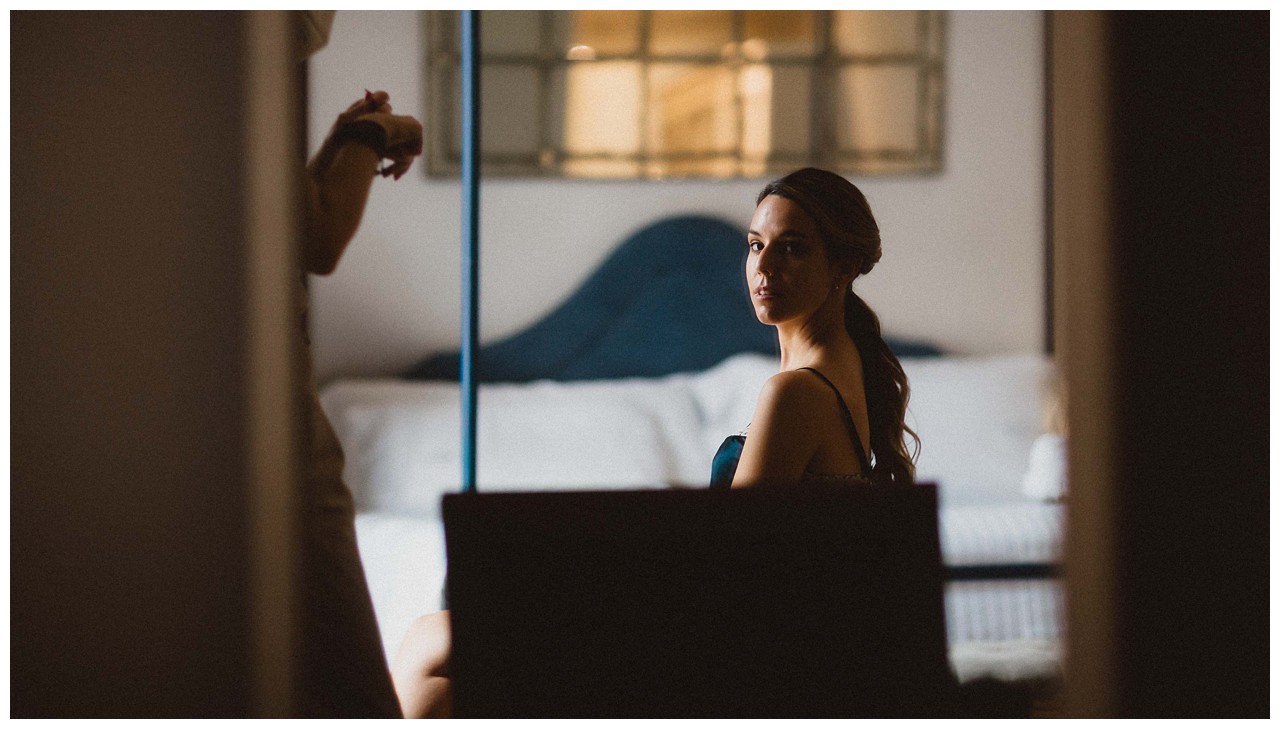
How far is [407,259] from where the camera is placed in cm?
157

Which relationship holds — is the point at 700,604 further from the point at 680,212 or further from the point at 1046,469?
the point at 680,212

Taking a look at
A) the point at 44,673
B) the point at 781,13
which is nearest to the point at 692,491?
the point at 44,673

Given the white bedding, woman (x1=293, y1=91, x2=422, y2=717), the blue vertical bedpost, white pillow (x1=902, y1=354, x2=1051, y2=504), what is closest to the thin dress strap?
the blue vertical bedpost

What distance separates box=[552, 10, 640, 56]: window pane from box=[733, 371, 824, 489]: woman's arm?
131cm

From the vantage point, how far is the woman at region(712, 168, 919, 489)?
0.59 m

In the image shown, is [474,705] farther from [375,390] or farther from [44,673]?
[375,390]

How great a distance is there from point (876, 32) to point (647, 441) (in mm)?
942

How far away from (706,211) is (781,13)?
45cm

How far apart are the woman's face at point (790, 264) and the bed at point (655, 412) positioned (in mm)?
599

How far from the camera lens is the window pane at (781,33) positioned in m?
1.71

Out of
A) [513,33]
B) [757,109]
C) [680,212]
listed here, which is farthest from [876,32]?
[513,33]

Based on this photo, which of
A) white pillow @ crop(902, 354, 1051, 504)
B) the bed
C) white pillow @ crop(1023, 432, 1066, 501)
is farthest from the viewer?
white pillow @ crop(902, 354, 1051, 504)

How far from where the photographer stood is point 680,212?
5.60 feet

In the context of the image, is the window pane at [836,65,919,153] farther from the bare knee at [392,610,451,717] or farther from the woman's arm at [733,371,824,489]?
the bare knee at [392,610,451,717]
